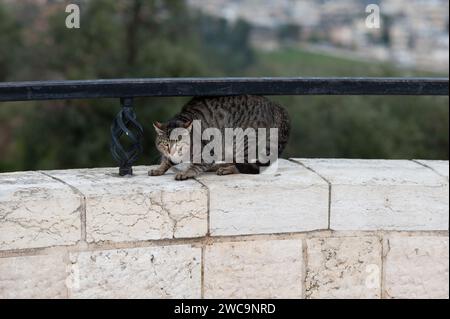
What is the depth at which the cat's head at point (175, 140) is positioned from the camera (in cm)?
396

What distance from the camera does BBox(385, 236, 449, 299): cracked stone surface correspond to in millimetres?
3646

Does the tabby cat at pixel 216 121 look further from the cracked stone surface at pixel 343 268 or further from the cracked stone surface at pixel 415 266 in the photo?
the cracked stone surface at pixel 415 266

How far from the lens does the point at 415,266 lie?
3680mm

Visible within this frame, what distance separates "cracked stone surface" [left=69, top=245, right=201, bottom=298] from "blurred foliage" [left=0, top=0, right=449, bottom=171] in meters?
15.4

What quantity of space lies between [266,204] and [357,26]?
72.1 feet

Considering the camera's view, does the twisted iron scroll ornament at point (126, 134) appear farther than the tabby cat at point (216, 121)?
No

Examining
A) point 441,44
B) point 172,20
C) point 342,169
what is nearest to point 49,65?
point 172,20

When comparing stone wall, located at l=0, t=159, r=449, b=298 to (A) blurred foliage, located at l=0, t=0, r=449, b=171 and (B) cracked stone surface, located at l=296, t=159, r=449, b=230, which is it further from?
(A) blurred foliage, located at l=0, t=0, r=449, b=171

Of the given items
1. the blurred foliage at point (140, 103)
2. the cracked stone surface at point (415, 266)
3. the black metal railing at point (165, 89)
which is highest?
the black metal railing at point (165, 89)

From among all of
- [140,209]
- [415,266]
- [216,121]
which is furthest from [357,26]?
[140,209]

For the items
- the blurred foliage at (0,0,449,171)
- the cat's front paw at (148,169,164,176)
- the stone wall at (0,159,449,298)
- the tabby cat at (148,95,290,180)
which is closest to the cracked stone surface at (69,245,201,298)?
the stone wall at (0,159,449,298)

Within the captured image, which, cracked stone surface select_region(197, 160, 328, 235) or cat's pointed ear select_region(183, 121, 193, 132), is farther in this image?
cat's pointed ear select_region(183, 121, 193, 132)

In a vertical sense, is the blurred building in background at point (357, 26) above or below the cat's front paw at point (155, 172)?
below

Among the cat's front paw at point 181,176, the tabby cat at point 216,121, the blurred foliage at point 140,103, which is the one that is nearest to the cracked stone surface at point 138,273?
the cat's front paw at point 181,176
